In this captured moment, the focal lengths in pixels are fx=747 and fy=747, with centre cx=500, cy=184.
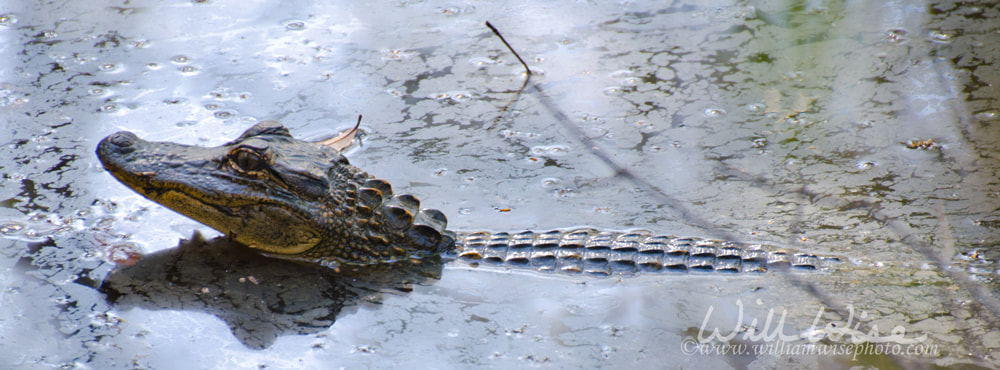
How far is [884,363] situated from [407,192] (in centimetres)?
234

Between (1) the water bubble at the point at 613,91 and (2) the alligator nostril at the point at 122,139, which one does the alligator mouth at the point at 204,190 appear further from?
(1) the water bubble at the point at 613,91

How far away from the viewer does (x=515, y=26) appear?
5.83 m

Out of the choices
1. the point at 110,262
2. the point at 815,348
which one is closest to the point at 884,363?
the point at 815,348

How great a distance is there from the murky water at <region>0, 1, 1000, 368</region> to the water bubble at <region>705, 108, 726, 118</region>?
25mm

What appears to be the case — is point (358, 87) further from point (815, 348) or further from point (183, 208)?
point (815, 348)

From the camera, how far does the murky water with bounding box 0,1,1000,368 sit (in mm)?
2990

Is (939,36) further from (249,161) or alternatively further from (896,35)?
(249,161)

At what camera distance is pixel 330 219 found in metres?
3.37

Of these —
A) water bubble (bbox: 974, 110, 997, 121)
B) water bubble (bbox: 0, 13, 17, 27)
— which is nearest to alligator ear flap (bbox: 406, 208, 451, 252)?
water bubble (bbox: 974, 110, 997, 121)

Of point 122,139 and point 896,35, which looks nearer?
point 122,139

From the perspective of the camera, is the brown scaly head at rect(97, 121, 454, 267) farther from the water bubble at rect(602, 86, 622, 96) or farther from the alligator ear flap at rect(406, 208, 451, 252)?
the water bubble at rect(602, 86, 622, 96)

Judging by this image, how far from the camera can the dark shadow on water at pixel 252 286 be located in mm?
3084

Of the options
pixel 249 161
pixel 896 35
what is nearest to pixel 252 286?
pixel 249 161

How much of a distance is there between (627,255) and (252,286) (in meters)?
1.69
